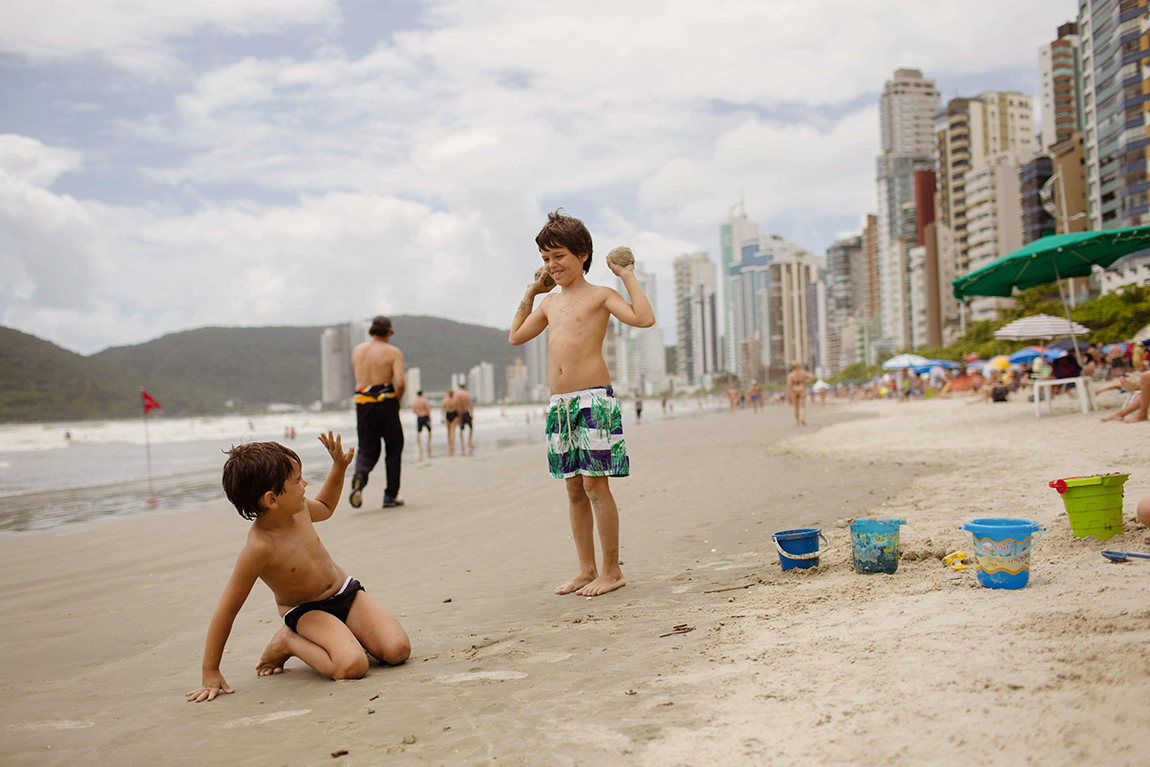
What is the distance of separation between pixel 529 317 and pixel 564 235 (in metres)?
0.51

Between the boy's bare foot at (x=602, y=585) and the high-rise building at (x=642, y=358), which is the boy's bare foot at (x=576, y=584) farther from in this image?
the high-rise building at (x=642, y=358)

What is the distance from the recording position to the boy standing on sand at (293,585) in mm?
2660

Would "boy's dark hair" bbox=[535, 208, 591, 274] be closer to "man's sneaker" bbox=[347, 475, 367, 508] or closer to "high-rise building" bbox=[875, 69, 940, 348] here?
"man's sneaker" bbox=[347, 475, 367, 508]

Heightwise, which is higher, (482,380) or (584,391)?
(482,380)

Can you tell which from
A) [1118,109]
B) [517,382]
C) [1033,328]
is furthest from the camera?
[517,382]

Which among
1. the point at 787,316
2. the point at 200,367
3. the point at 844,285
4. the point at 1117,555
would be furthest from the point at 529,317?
the point at 844,285

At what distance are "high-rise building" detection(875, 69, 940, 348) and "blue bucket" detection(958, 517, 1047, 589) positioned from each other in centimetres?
12144

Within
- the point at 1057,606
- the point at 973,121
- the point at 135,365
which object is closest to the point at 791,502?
the point at 1057,606

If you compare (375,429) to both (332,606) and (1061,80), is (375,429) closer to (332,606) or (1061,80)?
(332,606)

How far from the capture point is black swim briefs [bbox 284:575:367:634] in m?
2.88

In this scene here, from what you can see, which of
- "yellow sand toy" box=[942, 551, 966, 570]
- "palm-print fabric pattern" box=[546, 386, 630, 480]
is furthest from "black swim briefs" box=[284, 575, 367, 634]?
"yellow sand toy" box=[942, 551, 966, 570]

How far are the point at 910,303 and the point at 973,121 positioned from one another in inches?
1131

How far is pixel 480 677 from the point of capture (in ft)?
8.40

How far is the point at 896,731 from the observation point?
1754mm
